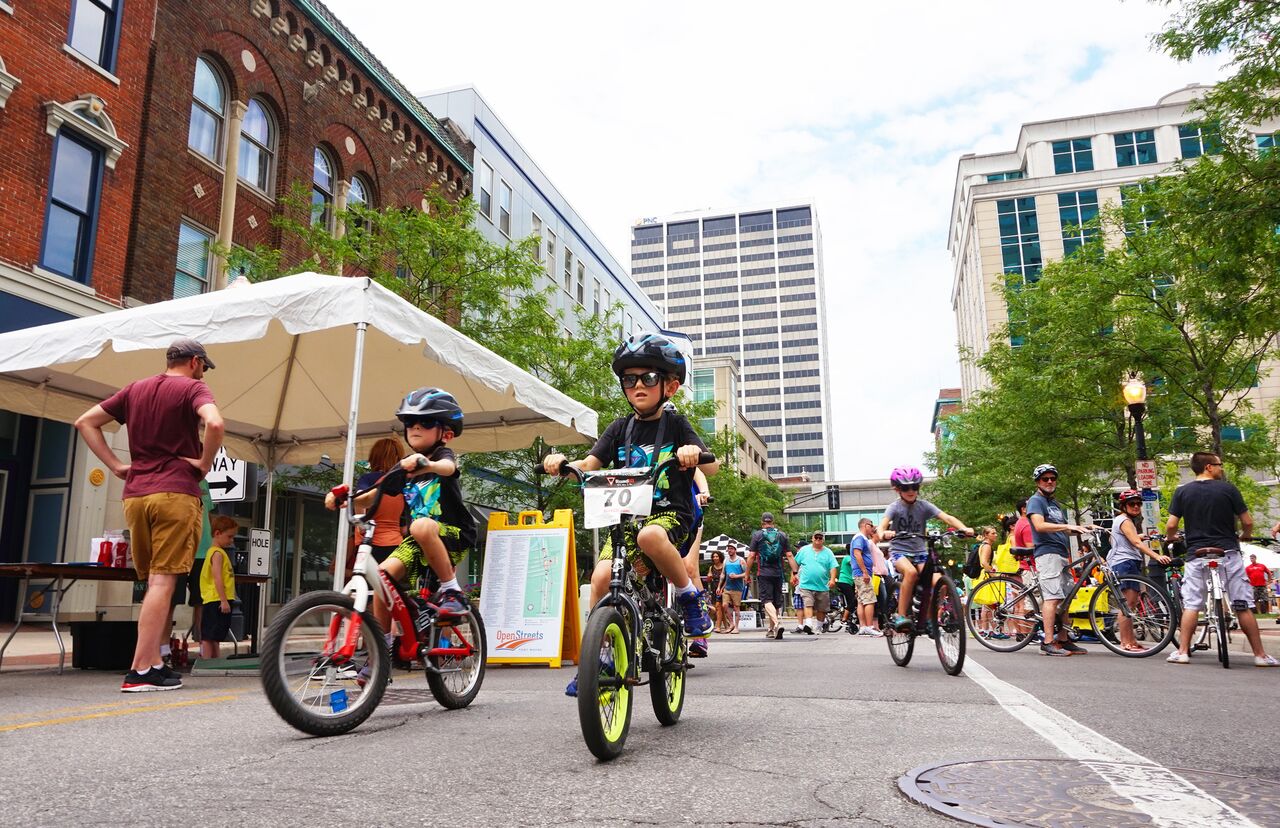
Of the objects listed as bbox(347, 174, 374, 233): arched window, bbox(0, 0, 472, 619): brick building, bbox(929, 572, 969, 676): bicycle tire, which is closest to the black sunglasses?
bbox(929, 572, 969, 676): bicycle tire

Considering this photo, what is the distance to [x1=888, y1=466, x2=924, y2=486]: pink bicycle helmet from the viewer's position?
848cm

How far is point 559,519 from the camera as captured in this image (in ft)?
29.1

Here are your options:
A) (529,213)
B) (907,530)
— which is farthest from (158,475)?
(529,213)

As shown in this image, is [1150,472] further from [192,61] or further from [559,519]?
[192,61]

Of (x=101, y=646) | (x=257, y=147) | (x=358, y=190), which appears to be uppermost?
(x=358, y=190)

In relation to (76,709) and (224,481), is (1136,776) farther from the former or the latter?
(224,481)

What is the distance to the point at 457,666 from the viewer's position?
525 centimetres

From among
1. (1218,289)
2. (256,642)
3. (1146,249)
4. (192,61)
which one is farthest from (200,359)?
(1146,249)

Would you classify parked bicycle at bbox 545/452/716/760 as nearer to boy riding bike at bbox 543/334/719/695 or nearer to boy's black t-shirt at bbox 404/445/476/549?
boy riding bike at bbox 543/334/719/695

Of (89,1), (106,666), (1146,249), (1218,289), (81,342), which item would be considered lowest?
(106,666)

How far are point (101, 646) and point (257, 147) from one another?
14639 mm

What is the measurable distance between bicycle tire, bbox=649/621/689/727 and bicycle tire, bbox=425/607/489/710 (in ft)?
3.96

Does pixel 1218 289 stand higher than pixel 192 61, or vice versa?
pixel 192 61

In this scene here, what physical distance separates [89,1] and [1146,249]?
21703 millimetres
